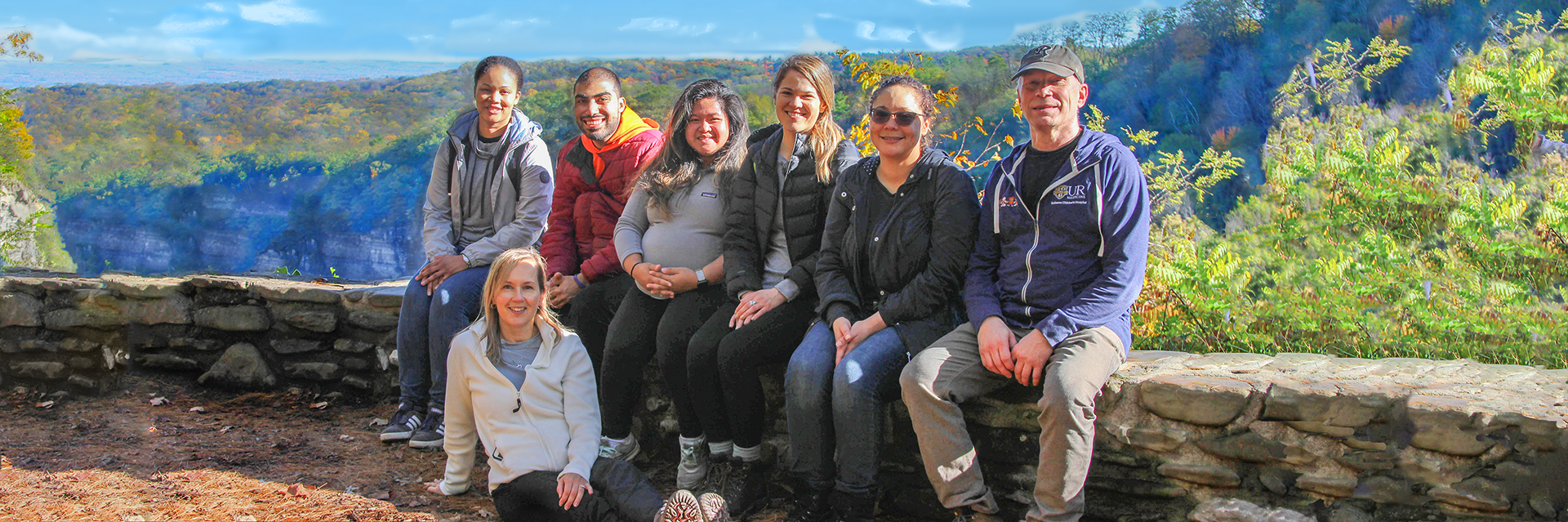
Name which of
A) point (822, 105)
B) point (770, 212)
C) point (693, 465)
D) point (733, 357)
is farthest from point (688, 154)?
point (693, 465)

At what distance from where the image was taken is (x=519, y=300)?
8.75ft

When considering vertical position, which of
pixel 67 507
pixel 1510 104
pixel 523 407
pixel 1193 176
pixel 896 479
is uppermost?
pixel 1510 104

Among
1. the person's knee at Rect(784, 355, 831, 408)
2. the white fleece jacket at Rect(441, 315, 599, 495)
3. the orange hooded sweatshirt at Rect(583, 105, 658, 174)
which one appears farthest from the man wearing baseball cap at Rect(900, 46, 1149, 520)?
the orange hooded sweatshirt at Rect(583, 105, 658, 174)


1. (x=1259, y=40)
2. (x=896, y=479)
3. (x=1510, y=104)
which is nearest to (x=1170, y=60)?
(x=1259, y=40)

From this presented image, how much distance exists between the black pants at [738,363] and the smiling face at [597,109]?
96 cm

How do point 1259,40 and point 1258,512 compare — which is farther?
point 1259,40

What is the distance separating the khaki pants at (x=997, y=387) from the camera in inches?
86.7

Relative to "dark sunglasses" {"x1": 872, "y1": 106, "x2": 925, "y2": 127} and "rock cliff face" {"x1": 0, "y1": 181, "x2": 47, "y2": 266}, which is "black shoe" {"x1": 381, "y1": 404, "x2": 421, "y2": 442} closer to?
"dark sunglasses" {"x1": 872, "y1": 106, "x2": 925, "y2": 127}

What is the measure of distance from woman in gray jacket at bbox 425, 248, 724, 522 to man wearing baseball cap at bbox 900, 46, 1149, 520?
0.67 m

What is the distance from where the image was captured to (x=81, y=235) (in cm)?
609

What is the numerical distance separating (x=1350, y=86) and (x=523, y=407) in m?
5.50

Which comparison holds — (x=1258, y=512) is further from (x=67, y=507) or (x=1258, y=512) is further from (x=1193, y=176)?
(x=1193, y=176)

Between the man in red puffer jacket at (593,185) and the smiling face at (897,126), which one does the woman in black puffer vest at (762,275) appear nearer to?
the smiling face at (897,126)

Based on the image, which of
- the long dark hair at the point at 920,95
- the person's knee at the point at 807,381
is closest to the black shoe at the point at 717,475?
the person's knee at the point at 807,381
